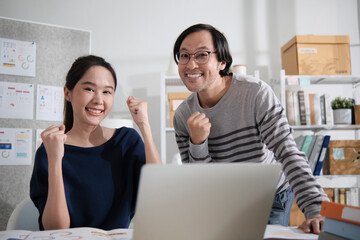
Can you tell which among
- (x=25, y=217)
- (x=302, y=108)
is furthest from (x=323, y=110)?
(x=25, y=217)

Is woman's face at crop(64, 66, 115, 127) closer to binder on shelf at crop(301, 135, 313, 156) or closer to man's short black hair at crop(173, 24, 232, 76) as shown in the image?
man's short black hair at crop(173, 24, 232, 76)

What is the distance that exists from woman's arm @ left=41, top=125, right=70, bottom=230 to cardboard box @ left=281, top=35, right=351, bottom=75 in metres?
2.05

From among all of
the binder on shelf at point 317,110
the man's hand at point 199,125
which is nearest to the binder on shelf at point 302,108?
the binder on shelf at point 317,110

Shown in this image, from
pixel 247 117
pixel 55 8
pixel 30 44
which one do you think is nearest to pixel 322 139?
pixel 247 117

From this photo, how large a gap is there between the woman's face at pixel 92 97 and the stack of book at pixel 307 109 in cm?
167

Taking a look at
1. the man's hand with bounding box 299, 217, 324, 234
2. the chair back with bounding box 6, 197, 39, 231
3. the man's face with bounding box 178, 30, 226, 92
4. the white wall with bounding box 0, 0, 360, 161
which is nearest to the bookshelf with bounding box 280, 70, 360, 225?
the white wall with bounding box 0, 0, 360, 161

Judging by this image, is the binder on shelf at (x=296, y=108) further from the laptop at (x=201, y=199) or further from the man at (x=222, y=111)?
the laptop at (x=201, y=199)

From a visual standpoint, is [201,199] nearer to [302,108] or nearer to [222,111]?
[222,111]

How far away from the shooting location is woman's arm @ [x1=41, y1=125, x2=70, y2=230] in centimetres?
97

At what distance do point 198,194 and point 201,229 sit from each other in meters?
0.07

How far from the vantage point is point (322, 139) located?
2.34 meters

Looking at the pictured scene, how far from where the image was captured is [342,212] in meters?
0.56

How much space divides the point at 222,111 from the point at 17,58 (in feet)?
5.90

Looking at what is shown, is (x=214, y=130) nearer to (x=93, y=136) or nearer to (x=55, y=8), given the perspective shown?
(x=93, y=136)
